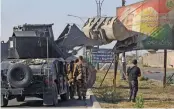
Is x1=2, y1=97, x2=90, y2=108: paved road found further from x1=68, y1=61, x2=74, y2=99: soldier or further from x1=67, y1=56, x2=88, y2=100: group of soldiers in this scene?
x1=68, y1=61, x2=74, y2=99: soldier

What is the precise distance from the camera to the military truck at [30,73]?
16.9 metres

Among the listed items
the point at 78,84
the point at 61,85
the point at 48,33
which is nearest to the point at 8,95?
the point at 61,85

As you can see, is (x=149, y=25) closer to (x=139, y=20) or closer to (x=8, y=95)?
(x=139, y=20)

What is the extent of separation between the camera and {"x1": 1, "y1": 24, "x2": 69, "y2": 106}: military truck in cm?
1694

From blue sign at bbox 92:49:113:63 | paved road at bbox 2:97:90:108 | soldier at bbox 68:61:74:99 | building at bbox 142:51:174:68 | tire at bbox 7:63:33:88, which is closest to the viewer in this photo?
tire at bbox 7:63:33:88

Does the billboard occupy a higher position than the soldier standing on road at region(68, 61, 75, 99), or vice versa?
the billboard

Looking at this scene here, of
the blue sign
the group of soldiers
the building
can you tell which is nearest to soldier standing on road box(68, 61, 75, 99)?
the group of soldiers

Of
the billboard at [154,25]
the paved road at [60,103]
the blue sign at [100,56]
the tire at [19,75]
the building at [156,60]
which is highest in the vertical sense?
the billboard at [154,25]

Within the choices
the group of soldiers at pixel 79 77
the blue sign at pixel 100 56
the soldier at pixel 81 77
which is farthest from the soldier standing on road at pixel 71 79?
the blue sign at pixel 100 56

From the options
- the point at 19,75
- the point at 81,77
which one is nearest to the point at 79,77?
the point at 81,77

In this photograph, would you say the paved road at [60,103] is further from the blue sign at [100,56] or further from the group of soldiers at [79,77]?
the blue sign at [100,56]

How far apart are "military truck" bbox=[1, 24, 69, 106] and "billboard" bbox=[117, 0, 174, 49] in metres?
6.08

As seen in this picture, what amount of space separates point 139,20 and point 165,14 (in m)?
1.29

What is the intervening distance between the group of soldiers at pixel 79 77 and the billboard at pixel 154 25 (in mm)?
5117
